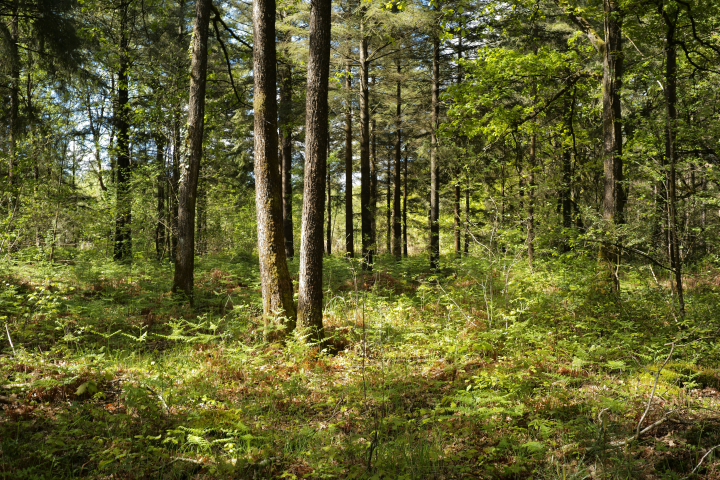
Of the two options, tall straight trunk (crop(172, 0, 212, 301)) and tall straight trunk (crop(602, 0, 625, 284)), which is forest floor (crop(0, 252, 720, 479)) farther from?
tall straight trunk (crop(172, 0, 212, 301))

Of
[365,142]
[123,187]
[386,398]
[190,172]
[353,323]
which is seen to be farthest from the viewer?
[365,142]

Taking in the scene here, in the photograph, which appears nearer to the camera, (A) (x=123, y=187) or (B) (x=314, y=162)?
(B) (x=314, y=162)

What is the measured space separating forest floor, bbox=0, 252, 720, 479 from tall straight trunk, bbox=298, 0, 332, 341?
2.29 ft

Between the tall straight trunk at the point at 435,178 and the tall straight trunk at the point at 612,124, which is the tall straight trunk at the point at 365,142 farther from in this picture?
the tall straight trunk at the point at 612,124

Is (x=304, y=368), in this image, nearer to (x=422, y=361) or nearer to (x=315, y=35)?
(x=422, y=361)

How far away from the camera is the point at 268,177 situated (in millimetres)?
6039

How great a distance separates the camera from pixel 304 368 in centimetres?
511

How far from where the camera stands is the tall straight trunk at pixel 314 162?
5844 millimetres

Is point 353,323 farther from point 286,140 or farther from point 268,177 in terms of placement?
point 286,140

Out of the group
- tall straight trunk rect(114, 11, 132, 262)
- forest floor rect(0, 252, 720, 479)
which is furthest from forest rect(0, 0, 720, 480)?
tall straight trunk rect(114, 11, 132, 262)

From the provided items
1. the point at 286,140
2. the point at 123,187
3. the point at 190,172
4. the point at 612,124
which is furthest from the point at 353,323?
the point at 123,187

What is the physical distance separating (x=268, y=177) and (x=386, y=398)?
12.8ft

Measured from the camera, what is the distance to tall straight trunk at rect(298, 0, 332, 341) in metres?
5.84

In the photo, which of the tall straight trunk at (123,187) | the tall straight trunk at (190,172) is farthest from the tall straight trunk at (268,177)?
the tall straight trunk at (123,187)
